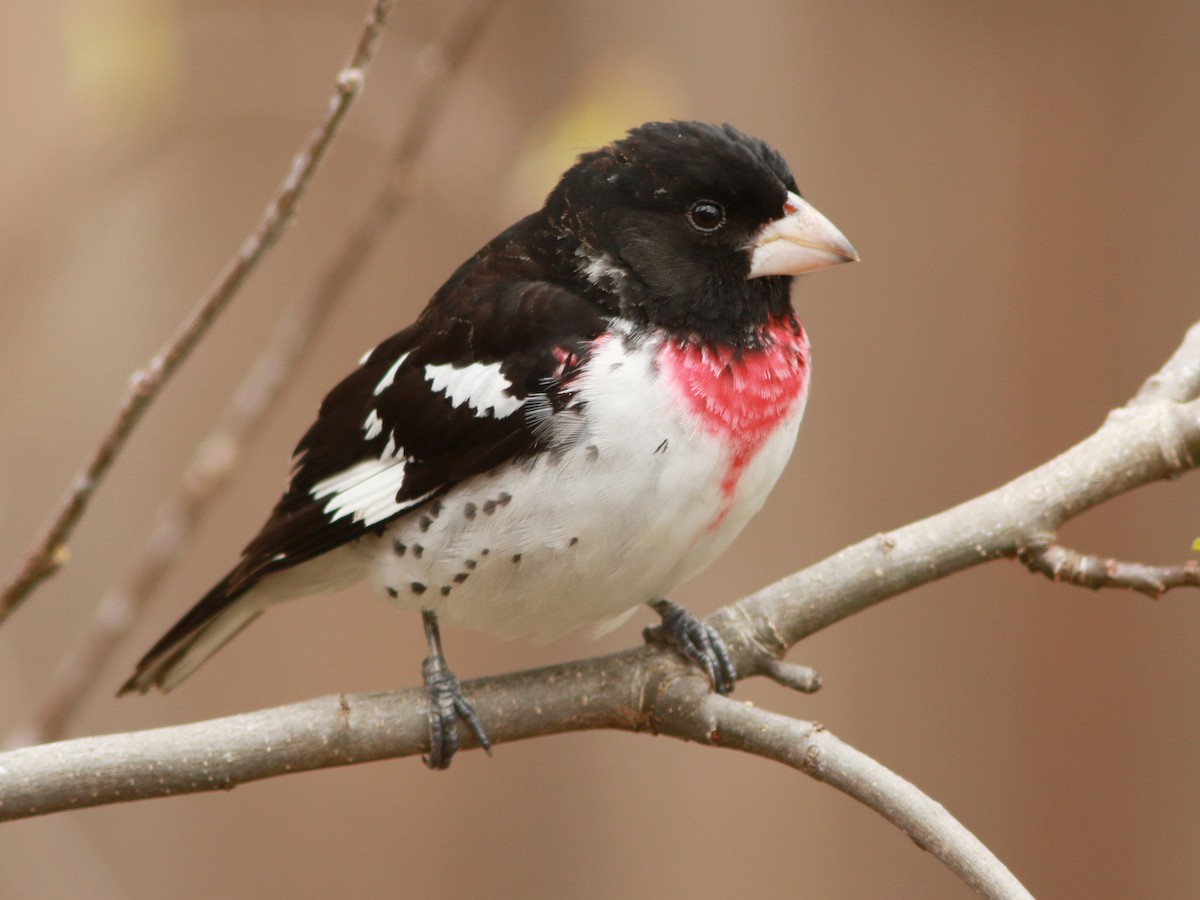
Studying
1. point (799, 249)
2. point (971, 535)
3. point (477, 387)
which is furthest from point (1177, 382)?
point (477, 387)

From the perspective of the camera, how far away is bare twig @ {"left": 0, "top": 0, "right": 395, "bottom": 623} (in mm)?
1665

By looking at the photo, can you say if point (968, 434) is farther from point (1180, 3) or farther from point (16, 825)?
point (16, 825)

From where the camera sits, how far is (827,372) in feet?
12.1

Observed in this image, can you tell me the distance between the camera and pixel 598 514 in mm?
2008

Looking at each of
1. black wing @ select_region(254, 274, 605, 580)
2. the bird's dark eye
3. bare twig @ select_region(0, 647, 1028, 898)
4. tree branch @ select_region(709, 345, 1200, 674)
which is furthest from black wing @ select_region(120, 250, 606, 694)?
tree branch @ select_region(709, 345, 1200, 674)

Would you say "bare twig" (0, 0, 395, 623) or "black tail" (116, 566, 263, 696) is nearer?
"bare twig" (0, 0, 395, 623)

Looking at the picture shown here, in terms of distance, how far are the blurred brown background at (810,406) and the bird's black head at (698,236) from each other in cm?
132

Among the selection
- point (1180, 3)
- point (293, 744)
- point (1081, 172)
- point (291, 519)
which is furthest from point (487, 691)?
point (1180, 3)

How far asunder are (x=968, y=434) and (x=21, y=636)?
2.56 m

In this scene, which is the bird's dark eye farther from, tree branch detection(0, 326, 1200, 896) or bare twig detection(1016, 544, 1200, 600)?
bare twig detection(1016, 544, 1200, 600)

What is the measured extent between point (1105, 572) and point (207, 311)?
123cm

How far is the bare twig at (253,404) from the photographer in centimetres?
224

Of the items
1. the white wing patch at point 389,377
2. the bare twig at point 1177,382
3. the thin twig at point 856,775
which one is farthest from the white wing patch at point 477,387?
the bare twig at point 1177,382

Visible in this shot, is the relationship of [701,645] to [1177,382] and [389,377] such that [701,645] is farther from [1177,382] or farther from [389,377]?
[1177,382]
